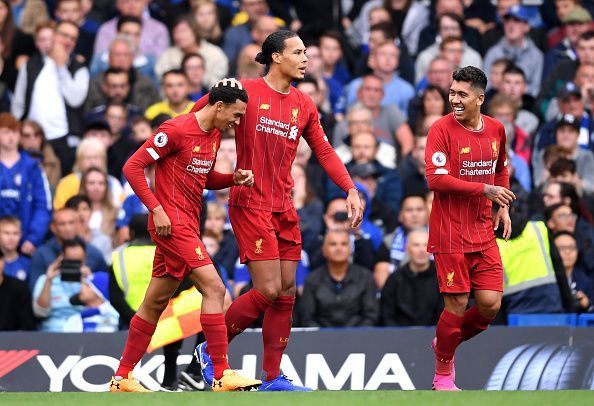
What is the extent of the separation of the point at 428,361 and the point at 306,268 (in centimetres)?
261

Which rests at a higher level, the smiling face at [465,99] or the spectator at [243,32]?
the spectator at [243,32]

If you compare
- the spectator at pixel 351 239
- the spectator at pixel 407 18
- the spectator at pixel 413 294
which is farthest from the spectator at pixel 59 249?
the spectator at pixel 407 18

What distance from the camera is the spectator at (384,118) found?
16.0 m

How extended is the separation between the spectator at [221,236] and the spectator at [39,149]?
2063 millimetres

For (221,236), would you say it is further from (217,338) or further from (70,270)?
(217,338)

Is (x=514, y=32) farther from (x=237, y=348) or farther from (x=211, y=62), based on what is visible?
(x=237, y=348)

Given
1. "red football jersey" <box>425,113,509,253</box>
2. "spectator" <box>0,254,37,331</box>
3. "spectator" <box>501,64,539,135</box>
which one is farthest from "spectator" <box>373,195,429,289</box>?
"red football jersey" <box>425,113,509,253</box>

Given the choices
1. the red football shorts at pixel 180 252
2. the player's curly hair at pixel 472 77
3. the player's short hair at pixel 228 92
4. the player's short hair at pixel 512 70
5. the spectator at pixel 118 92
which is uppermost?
the player's short hair at pixel 512 70

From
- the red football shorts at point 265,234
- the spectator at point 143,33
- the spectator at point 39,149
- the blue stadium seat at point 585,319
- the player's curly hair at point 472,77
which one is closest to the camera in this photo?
the red football shorts at point 265,234

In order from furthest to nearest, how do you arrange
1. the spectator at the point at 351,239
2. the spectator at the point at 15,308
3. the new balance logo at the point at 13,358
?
the spectator at the point at 351,239 → the spectator at the point at 15,308 → the new balance logo at the point at 13,358

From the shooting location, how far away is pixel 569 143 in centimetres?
1559

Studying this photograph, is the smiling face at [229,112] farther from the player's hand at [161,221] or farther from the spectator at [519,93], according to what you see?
the spectator at [519,93]

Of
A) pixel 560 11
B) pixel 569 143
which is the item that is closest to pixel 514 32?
pixel 560 11

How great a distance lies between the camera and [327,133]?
15.9 meters
